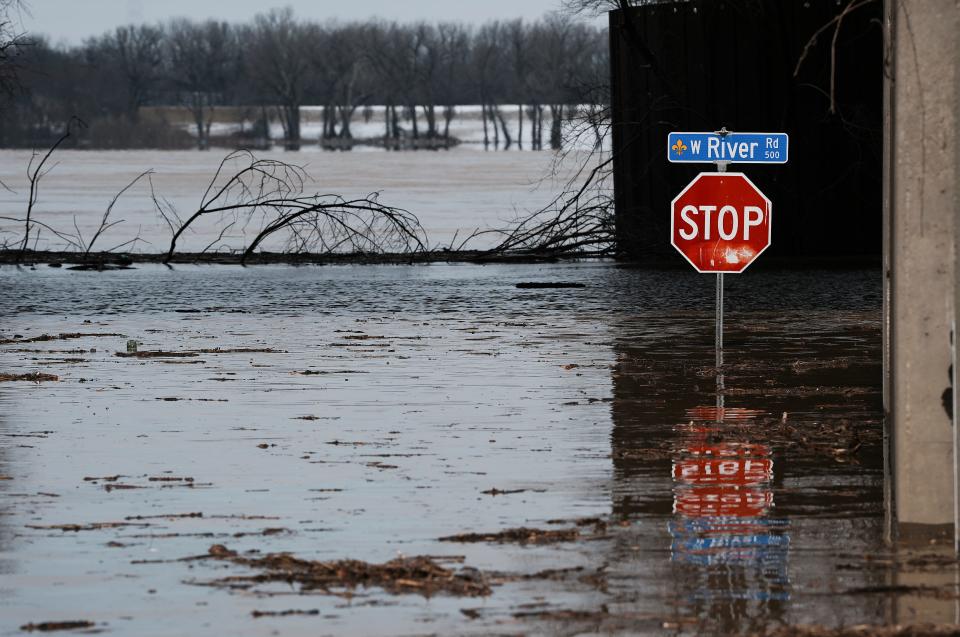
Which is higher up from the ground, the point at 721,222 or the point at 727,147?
the point at 727,147

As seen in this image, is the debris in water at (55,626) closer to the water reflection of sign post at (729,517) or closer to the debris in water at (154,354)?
the water reflection of sign post at (729,517)

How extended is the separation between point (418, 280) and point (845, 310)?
6942 millimetres

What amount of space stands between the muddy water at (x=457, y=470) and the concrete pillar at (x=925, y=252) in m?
0.31

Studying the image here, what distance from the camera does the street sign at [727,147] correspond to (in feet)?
42.0

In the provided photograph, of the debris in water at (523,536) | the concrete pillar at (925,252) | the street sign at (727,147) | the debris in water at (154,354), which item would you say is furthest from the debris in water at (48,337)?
the concrete pillar at (925,252)

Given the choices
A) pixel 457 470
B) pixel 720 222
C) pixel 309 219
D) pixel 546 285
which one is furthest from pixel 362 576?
pixel 309 219

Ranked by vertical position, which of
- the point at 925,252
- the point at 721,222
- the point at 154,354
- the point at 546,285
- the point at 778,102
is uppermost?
the point at 778,102

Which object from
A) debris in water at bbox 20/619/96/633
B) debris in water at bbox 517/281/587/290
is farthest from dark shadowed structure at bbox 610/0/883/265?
debris in water at bbox 20/619/96/633

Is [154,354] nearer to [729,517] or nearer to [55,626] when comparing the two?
[729,517]

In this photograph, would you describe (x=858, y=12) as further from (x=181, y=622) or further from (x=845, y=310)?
(x=181, y=622)

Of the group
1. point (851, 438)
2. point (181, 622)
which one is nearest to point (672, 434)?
point (851, 438)

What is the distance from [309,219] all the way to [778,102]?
8.76 metres

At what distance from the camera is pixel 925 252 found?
7.29 metres

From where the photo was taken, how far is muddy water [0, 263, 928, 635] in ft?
20.5
